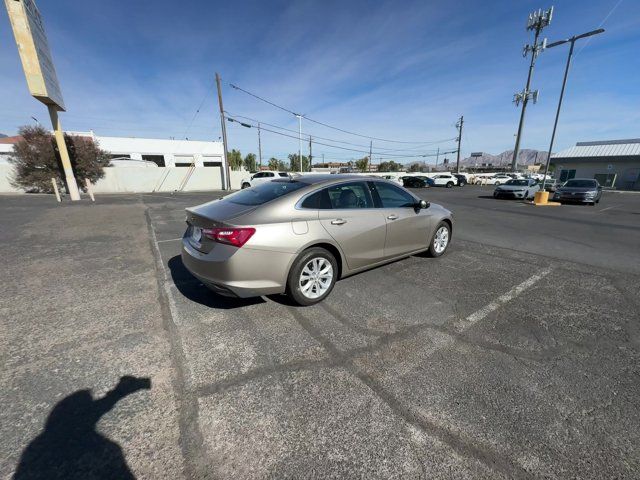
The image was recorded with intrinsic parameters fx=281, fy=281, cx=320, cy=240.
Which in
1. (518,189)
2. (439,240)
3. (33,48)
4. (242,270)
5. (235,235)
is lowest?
(439,240)

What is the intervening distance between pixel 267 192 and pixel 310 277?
1.27 metres

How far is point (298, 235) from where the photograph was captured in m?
3.14

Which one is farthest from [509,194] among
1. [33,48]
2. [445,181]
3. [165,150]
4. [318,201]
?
[165,150]

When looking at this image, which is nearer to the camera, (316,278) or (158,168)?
(316,278)

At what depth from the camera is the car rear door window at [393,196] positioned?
4262mm

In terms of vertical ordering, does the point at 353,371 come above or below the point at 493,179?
below

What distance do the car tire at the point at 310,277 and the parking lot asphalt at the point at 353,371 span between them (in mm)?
153

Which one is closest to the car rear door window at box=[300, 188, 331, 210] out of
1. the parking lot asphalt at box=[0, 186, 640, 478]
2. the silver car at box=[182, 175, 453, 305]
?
the silver car at box=[182, 175, 453, 305]

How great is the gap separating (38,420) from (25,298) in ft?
8.31

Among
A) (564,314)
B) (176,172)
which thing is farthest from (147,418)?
(176,172)

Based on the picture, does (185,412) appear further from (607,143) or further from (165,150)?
(607,143)

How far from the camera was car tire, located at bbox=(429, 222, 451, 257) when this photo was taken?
5160 millimetres

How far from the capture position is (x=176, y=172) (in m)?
25.9

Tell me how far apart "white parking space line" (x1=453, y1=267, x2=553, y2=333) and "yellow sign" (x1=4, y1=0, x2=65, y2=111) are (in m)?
17.2
